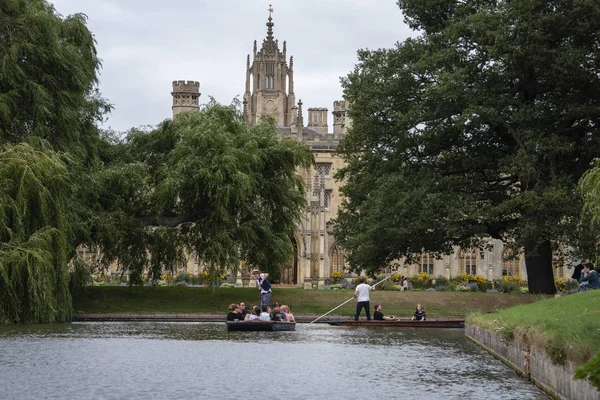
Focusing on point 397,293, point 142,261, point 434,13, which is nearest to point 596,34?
point 434,13

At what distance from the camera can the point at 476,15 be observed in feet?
111

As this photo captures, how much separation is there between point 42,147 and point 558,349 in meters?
21.2

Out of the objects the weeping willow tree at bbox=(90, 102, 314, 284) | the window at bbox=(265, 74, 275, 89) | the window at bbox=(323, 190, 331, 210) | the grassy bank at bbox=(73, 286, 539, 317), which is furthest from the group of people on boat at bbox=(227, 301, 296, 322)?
the window at bbox=(265, 74, 275, 89)

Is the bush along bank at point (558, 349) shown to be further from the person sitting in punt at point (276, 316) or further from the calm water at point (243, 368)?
the person sitting in punt at point (276, 316)

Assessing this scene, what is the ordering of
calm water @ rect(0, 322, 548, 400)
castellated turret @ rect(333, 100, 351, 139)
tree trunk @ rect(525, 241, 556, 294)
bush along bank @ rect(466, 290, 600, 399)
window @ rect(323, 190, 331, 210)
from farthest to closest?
1. castellated turret @ rect(333, 100, 351, 139)
2. window @ rect(323, 190, 331, 210)
3. tree trunk @ rect(525, 241, 556, 294)
4. calm water @ rect(0, 322, 548, 400)
5. bush along bank @ rect(466, 290, 600, 399)

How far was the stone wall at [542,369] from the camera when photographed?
1034cm

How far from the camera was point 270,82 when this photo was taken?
376ft

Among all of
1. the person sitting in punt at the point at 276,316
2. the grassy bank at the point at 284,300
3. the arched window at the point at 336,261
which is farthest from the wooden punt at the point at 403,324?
the arched window at the point at 336,261

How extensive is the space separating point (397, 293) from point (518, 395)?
3096 centimetres

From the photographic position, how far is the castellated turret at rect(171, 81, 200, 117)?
329 feet

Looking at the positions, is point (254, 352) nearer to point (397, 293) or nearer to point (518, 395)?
point (518, 395)

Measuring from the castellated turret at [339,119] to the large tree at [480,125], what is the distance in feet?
177

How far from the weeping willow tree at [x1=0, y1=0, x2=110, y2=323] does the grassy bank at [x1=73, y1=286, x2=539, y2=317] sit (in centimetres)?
565

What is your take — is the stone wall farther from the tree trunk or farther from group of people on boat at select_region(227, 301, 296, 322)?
the tree trunk
